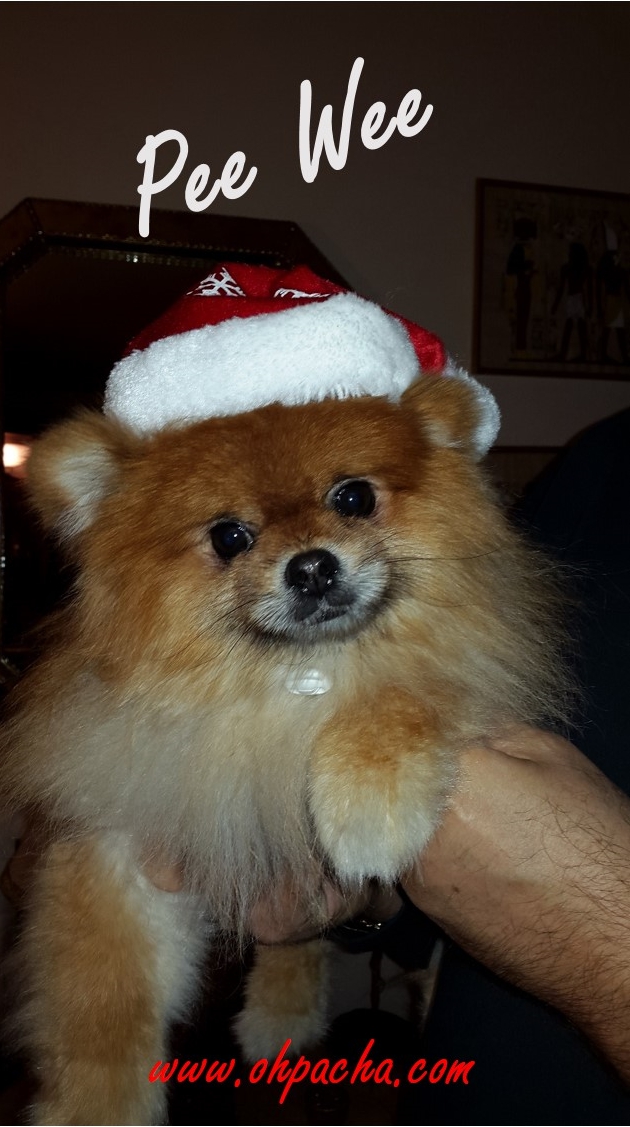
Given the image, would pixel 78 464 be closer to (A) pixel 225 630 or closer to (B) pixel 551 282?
(A) pixel 225 630

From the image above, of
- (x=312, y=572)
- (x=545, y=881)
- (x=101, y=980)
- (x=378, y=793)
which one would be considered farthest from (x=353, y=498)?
(x=101, y=980)

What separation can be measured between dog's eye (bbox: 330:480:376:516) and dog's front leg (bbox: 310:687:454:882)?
0.92ft

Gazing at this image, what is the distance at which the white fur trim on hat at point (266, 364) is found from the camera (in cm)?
102

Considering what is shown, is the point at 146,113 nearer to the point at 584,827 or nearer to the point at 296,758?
the point at 296,758

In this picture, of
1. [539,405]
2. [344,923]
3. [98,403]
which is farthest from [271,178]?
[344,923]

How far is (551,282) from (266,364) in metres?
2.26

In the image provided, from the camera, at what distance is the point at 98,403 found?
7.39 feet

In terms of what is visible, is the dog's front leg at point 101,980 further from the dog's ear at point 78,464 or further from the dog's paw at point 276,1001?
the dog's ear at point 78,464

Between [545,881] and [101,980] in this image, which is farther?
[101,980]

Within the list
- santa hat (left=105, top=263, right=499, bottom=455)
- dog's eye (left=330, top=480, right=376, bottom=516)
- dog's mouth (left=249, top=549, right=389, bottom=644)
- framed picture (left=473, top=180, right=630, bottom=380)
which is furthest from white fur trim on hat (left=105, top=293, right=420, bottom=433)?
framed picture (left=473, top=180, right=630, bottom=380)

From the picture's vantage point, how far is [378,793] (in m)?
0.84

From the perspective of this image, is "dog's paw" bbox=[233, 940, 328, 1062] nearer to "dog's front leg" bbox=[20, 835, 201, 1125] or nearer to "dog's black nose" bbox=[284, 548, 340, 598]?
"dog's front leg" bbox=[20, 835, 201, 1125]

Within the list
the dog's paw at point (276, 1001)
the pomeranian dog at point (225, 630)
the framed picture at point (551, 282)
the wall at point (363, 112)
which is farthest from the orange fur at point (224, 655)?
the framed picture at point (551, 282)

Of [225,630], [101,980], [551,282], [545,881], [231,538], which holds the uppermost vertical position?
[551,282]
